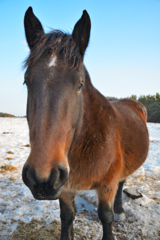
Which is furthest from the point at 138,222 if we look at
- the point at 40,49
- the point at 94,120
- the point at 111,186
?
the point at 40,49

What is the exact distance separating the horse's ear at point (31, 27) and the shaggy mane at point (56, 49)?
0.64 ft

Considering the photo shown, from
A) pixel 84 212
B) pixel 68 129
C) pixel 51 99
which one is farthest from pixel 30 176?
pixel 84 212

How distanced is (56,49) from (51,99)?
53 centimetres

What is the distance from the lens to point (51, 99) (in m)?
1.27

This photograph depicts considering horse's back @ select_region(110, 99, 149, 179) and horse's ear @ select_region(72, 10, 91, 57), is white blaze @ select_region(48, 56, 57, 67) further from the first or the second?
horse's back @ select_region(110, 99, 149, 179)

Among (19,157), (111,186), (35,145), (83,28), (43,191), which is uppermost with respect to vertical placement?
(83,28)

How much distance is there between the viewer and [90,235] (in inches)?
93.0

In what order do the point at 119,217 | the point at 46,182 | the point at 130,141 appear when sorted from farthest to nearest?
the point at 119,217
the point at 130,141
the point at 46,182

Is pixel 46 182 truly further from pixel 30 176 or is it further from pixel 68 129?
pixel 68 129

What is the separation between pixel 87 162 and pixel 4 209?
2057 millimetres

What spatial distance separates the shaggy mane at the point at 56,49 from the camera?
4.82 ft

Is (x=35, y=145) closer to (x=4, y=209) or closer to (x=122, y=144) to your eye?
(x=122, y=144)

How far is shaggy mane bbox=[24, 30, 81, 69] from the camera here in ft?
4.82

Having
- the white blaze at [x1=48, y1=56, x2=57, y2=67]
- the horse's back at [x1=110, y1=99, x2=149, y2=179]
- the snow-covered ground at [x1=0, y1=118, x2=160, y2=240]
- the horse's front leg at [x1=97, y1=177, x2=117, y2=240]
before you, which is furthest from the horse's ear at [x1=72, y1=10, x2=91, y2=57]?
the snow-covered ground at [x1=0, y1=118, x2=160, y2=240]
